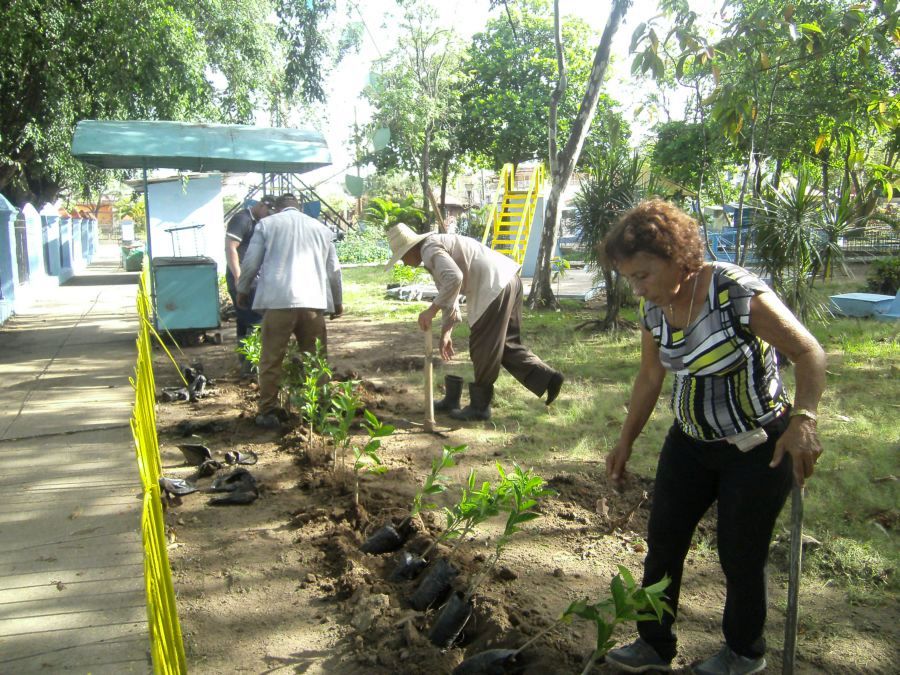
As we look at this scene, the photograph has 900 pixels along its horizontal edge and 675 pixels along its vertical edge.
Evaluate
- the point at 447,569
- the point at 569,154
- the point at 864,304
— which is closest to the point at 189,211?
the point at 569,154

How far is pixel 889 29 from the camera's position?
520 centimetres

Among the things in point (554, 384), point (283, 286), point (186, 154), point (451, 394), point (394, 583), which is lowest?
point (394, 583)

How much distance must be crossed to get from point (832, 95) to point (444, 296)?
8.21 meters

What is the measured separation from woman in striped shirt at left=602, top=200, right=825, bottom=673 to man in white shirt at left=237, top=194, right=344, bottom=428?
371 cm

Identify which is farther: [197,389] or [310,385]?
[197,389]

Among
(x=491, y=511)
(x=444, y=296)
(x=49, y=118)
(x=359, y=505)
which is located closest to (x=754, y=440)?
(x=491, y=511)

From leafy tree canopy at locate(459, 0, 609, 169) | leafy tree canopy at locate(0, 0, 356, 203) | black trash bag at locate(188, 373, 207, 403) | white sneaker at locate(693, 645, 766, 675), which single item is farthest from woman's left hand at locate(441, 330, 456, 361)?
leafy tree canopy at locate(459, 0, 609, 169)

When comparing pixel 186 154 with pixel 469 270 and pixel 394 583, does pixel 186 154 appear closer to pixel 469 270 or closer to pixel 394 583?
pixel 469 270

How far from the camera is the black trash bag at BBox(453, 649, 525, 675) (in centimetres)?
254

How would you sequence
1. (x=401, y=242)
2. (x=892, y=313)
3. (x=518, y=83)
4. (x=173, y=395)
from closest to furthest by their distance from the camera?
(x=401, y=242) → (x=173, y=395) → (x=892, y=313) → (x=518, y=83)

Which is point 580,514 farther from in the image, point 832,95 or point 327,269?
point 832,95

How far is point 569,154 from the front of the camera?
37.2ft

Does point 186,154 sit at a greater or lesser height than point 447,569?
greater

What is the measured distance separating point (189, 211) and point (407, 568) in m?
18.3
